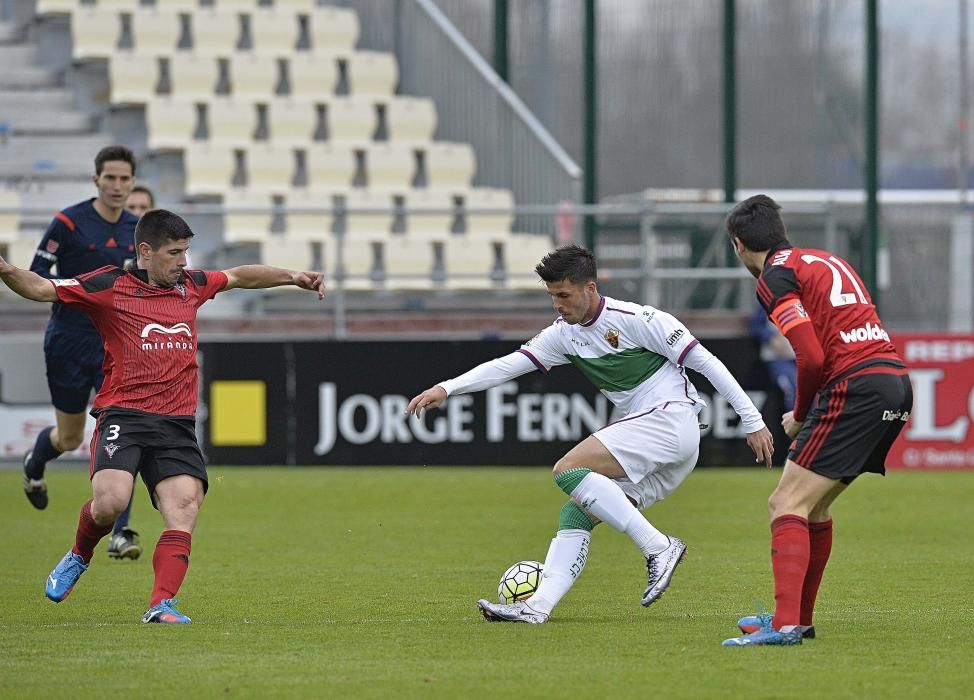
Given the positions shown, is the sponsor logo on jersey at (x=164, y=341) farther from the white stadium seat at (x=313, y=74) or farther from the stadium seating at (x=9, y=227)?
the white stadium seat at (x=313, y=74)

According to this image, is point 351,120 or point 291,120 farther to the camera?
point 351,120

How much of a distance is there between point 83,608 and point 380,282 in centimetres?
1050

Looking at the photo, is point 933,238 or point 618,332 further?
point 933,238

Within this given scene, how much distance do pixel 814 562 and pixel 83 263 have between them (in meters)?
5.18

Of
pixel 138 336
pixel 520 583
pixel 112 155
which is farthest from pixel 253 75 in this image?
pixel 520 583

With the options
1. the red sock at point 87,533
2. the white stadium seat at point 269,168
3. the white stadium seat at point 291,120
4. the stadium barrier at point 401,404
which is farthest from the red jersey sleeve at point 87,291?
the white stadium seat at point 291,120

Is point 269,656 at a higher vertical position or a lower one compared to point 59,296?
lower

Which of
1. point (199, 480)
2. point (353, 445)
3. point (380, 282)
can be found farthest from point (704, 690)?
point (380, 282)

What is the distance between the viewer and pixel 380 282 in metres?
18.5

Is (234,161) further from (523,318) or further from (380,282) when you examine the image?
(523,318)

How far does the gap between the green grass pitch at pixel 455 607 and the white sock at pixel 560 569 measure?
0.16m

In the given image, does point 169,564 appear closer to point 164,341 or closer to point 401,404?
point 164,341

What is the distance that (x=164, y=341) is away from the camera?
776 centimetres

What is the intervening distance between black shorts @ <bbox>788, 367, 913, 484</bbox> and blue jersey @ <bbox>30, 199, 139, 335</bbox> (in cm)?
496
